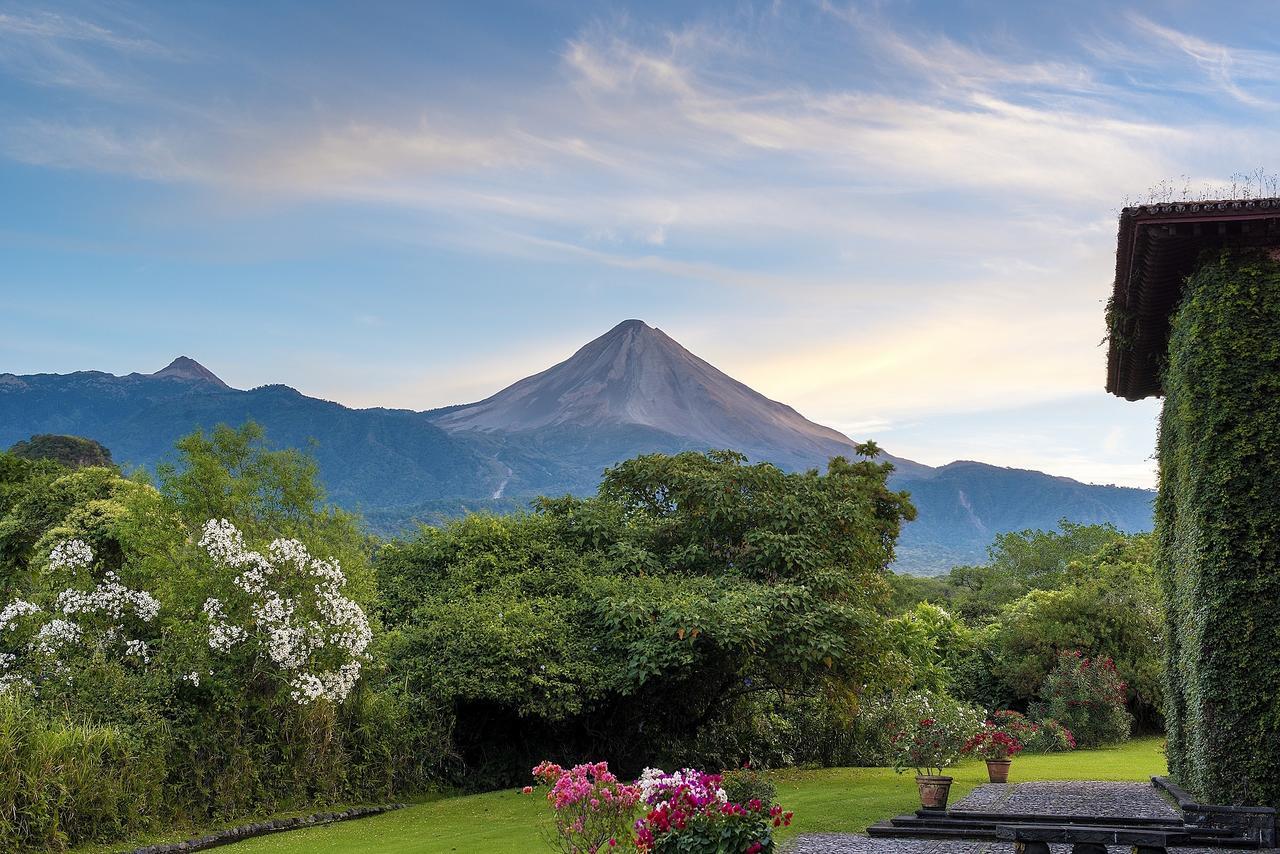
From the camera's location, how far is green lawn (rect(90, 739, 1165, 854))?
47.1 feet

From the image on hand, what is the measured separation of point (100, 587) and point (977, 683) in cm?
2826

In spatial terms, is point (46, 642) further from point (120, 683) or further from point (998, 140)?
point (998, 140)

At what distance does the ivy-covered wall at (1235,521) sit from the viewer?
473 inches

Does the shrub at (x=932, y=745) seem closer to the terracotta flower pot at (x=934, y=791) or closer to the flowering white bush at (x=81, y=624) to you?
the terracotta flower pot at (x=934, y=791)

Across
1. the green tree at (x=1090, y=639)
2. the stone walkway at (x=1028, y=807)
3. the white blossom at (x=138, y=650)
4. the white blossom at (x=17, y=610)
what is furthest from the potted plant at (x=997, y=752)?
the white blossom at (x=17, y=610)

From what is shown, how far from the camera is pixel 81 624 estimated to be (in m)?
17.3

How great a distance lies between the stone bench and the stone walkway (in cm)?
204

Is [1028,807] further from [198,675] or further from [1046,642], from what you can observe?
[1046,642]

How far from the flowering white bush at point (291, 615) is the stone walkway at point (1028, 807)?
811 cm

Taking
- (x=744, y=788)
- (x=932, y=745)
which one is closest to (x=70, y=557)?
(x=744, y=788)

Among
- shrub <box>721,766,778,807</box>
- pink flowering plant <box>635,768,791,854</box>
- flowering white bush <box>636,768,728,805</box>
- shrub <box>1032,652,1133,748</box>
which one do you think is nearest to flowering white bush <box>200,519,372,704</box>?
shrub <box>721,766,778,807</box>

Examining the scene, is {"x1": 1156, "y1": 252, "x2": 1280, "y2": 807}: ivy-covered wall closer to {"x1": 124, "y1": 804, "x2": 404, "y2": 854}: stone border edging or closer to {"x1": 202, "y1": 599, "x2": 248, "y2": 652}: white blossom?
{"x1": 124, "y1": 804, "x2": 404, "y2": 854}: stone border edging

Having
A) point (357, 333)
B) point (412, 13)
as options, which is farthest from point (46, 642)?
point (357, 333)

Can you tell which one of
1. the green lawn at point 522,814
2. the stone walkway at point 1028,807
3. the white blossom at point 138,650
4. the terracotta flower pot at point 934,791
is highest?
the white blossom at point 138,650
